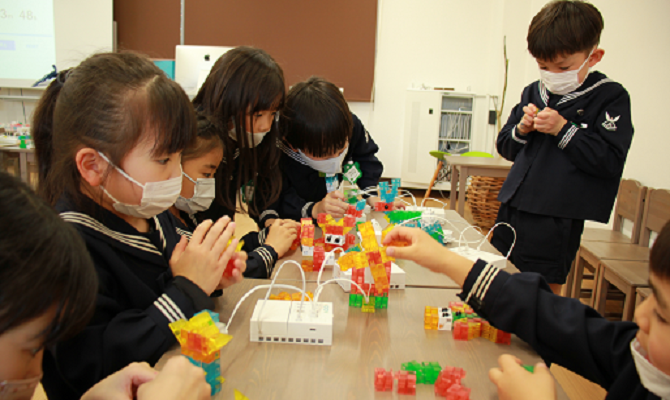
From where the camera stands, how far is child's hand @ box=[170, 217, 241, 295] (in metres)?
1.07

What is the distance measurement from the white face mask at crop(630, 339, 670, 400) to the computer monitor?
9.59 ft

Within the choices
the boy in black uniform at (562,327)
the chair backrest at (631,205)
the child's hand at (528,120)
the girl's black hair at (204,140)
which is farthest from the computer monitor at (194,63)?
the chair backrest at (631,205)

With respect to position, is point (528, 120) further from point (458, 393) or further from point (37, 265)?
point (37, 265)

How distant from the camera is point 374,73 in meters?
6.28

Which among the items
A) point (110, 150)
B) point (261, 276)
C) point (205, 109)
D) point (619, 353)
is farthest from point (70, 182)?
point (619, 353)

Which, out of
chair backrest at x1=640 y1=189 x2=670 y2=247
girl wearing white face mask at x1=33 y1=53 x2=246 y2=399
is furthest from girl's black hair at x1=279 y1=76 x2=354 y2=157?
chair backrest at x1=640 y1=189 x2=670 y2=247

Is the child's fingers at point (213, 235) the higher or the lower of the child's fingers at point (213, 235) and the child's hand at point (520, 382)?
the higher

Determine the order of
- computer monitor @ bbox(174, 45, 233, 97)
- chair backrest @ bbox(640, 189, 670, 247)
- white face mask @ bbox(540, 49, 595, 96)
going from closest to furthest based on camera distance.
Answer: white face mask @ bbox(540, 49, 595, 96)
chair backrest @ bbox(640, 189, 670, 247)
computer monitor @ bbox(174, 45, 233, 97)

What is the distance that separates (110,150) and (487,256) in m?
1.20

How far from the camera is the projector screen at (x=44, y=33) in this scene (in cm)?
520

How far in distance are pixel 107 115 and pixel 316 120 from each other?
102cm

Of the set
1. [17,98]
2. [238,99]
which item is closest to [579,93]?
[238,99]

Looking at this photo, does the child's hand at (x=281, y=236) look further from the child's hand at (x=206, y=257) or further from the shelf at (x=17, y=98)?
the shelf at (x=17, y=98)

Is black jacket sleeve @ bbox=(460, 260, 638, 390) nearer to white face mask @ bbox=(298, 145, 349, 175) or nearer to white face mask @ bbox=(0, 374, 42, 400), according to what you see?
white face mask @ bbox=(0, 374, 42, 400)
